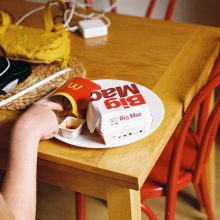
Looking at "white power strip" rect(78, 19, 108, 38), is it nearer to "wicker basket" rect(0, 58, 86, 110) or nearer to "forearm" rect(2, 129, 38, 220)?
"wicker basket" rect(0, 58, 86, 110)

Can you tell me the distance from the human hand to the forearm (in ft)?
0.04

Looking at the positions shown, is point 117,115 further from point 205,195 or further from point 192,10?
point 192,10

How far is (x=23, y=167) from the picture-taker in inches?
33.5

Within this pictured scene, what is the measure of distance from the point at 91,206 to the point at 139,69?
0.76 metres

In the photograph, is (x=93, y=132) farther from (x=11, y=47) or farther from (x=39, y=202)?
(x=39, y=202)

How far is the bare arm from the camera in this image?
2.77 ft

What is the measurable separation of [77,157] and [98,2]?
1556mm

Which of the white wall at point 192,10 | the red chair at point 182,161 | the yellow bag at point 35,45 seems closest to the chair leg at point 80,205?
the red chair at point 182,161

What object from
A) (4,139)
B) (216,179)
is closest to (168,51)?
(4,139)

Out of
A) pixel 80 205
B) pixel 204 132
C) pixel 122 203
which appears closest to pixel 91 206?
pixel 80 205

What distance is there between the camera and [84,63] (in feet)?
4.10

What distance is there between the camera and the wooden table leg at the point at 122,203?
2.90 feet

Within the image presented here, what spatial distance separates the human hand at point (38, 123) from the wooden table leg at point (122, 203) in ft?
0.58

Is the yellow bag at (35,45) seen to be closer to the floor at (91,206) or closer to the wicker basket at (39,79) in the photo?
the wicker basket at (39,79)
